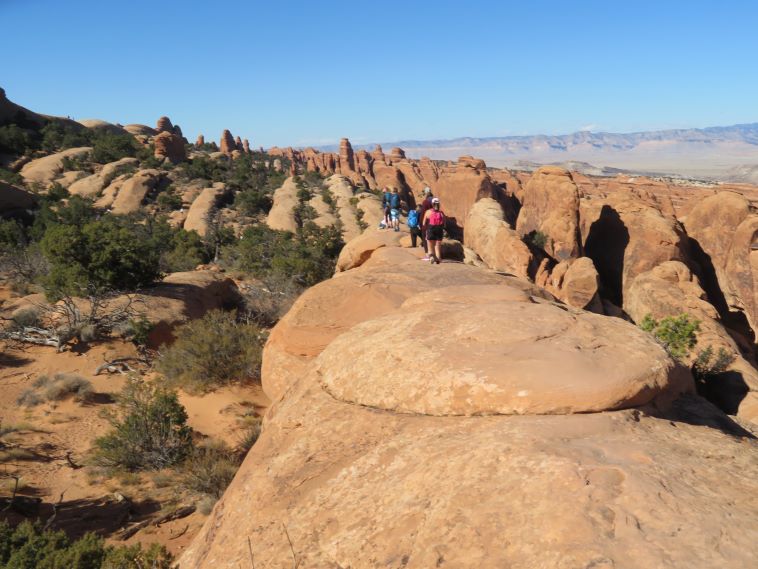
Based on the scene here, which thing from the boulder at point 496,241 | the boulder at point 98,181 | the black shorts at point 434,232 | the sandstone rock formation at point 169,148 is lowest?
the boulder at point 496,241

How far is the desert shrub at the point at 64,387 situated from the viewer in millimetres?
11170

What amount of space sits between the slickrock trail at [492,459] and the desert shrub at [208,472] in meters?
2.79

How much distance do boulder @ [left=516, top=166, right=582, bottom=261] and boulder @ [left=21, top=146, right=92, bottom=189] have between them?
42378 mm

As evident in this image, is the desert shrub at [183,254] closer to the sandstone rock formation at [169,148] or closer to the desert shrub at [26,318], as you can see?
the desert shrub at [26,318]

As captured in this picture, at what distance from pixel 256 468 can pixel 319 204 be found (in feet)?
140

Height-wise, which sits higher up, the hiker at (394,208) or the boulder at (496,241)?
the hiker at (394,208)

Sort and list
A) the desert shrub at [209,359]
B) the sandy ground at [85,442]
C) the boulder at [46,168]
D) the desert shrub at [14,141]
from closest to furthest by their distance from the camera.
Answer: the sandy ground at [85,442], the desert shrub at [209,359], the boulder at [46,168], the desert shrub at [14,141]

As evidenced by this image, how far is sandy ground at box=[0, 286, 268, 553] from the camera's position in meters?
7.55

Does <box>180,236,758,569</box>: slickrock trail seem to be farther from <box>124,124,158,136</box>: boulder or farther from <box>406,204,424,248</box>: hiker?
<box>124,124,158,136</box>: boulder

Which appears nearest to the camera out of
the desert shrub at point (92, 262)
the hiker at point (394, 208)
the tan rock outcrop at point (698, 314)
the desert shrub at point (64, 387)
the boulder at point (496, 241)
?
the desert shrub at point (64, 387)

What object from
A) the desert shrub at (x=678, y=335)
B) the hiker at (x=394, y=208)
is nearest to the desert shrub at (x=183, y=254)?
the hiker at (x=394, y=208)

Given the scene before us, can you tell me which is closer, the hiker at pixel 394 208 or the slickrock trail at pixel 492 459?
A: the slickrock trail at pixel 492 459

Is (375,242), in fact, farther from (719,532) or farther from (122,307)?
(719,532)

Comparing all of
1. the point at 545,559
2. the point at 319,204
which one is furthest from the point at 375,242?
the point at 319,204
